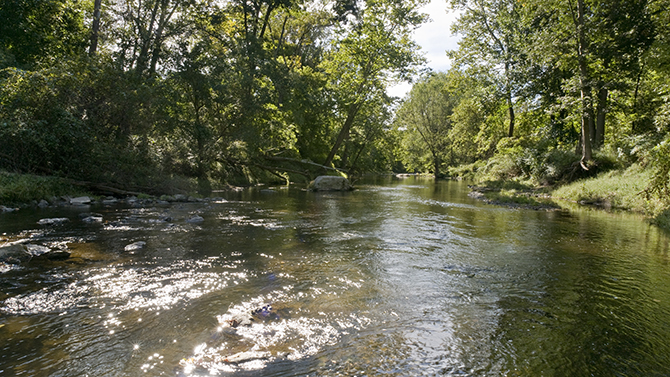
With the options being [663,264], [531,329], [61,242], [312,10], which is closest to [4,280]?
[61,242]

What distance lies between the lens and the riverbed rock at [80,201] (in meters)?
12.6

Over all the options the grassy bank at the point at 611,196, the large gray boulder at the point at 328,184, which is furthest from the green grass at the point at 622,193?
the large gray boulder at the point at 328,184

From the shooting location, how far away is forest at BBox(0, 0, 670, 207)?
13781mm

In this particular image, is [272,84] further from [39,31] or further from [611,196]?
[611,196]

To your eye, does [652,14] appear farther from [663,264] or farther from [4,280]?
[4,280]

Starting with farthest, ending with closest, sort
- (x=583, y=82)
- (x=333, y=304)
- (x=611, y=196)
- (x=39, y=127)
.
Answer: (x=583, y=82), (x=611, y=196), (x=39, y=127), (x=333, y=304)

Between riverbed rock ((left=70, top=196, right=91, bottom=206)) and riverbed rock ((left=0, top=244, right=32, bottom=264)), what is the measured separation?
291 inches

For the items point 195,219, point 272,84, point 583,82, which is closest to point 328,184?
point 272,84

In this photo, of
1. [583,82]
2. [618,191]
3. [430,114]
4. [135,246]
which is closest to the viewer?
[135,246]

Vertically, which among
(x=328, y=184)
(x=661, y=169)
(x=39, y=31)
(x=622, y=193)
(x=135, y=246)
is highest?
(x=39, y=31)

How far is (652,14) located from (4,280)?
917 inches

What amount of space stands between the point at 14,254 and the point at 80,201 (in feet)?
25.7

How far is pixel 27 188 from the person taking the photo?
37.7 feet

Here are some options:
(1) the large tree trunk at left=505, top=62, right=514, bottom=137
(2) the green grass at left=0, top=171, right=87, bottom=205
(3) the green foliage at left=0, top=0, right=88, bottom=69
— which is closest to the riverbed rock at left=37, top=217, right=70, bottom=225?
(2) the green grass at left=0, top=171, right=87, bottom=205
